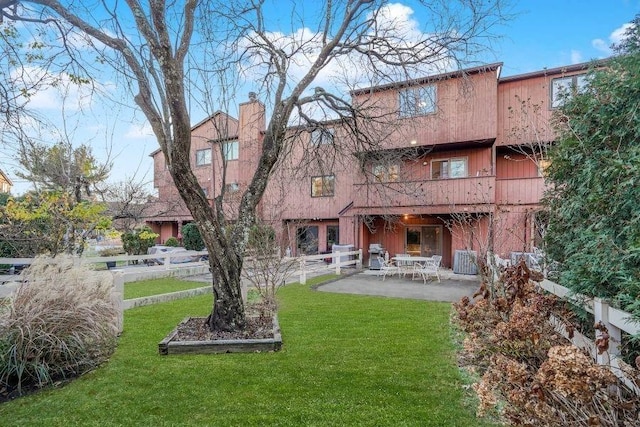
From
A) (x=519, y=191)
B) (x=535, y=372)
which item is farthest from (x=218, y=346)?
(x=519, y=191)

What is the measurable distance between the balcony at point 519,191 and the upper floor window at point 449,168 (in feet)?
6.66

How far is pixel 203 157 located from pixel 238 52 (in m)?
15.6

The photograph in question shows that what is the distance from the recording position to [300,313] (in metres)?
7.12

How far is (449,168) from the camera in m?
15.1

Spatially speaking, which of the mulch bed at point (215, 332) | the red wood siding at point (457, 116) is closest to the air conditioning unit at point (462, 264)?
the red wood siding at point (457, 116)

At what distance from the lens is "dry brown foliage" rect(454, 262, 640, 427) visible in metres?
2.33

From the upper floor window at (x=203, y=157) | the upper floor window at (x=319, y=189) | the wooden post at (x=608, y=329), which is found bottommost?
the wooden post at (x=608, y=329)

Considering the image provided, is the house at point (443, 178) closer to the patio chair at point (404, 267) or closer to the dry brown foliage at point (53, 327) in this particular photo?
the patio chair at point (404, 267)

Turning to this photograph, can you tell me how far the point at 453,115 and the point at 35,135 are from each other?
12.9 m

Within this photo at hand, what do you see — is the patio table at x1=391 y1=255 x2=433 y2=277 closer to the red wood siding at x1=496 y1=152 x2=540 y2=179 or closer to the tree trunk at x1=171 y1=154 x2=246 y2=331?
the red wood siding at x1=496 y1=152 x2=540 y2=179

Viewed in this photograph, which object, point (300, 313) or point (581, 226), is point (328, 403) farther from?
point (300, 313)

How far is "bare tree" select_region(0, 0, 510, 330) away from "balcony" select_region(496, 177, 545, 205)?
792cm

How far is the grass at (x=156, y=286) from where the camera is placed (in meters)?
9.35

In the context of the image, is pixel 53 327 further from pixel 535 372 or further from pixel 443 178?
pixel 443 178
